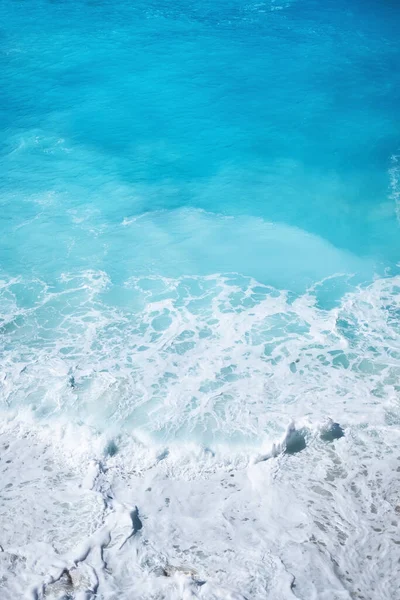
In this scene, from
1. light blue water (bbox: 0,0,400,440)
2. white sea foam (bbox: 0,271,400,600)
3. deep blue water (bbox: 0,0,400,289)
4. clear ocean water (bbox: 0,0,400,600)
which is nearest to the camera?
white sea foam (bbox: 0,271,400,600)

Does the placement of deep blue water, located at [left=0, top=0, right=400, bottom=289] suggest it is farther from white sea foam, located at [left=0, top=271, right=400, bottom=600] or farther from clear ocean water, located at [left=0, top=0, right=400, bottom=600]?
white sea foam, located at [left=0, top=271, right=400, bottom=600]

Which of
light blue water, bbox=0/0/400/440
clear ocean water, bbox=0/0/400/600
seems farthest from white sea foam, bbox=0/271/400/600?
light blue water, bbox=0/0/400/440

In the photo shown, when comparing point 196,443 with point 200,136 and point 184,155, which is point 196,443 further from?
point 200,136

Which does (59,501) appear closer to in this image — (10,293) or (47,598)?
(47,598)

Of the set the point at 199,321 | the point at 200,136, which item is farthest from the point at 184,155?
the point at 199,321

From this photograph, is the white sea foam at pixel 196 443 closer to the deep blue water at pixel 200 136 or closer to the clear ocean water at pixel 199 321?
the clear ocean water at pixel 199 321

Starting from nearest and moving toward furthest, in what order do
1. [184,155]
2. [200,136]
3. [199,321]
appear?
[199,321]
[184,155]
[200,136]
